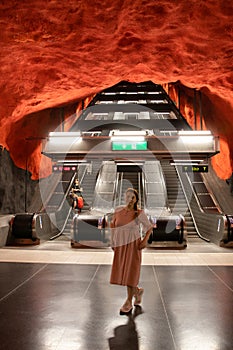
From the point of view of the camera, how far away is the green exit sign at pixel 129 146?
11.8 m

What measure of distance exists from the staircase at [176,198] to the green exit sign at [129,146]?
136 inches

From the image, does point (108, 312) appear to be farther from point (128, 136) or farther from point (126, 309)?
point (128, 136)

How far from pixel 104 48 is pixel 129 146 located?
5600mm

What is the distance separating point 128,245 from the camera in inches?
163

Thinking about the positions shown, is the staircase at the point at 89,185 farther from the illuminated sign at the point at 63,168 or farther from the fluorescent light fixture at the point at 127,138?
the fluorescent light fixture at the point at 127,138

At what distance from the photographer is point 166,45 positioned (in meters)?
6.58

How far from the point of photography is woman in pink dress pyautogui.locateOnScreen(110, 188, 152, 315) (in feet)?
13.4

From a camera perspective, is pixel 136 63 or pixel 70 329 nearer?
pixel 70 329

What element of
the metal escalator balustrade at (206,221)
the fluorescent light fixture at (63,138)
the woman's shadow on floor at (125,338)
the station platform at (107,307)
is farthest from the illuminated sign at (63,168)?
the woman's shadow on floor at (125,338)

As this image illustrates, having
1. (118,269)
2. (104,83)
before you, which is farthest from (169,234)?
(118,269)

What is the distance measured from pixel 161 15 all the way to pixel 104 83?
354 cm

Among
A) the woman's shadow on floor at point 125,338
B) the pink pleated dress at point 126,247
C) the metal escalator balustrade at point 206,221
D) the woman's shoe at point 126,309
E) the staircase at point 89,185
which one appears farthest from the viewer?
the staircase at point 89,185

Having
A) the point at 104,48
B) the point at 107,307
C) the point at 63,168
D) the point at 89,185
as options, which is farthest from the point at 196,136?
the point at 107,307

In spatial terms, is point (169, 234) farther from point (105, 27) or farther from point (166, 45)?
point (105, 27)
